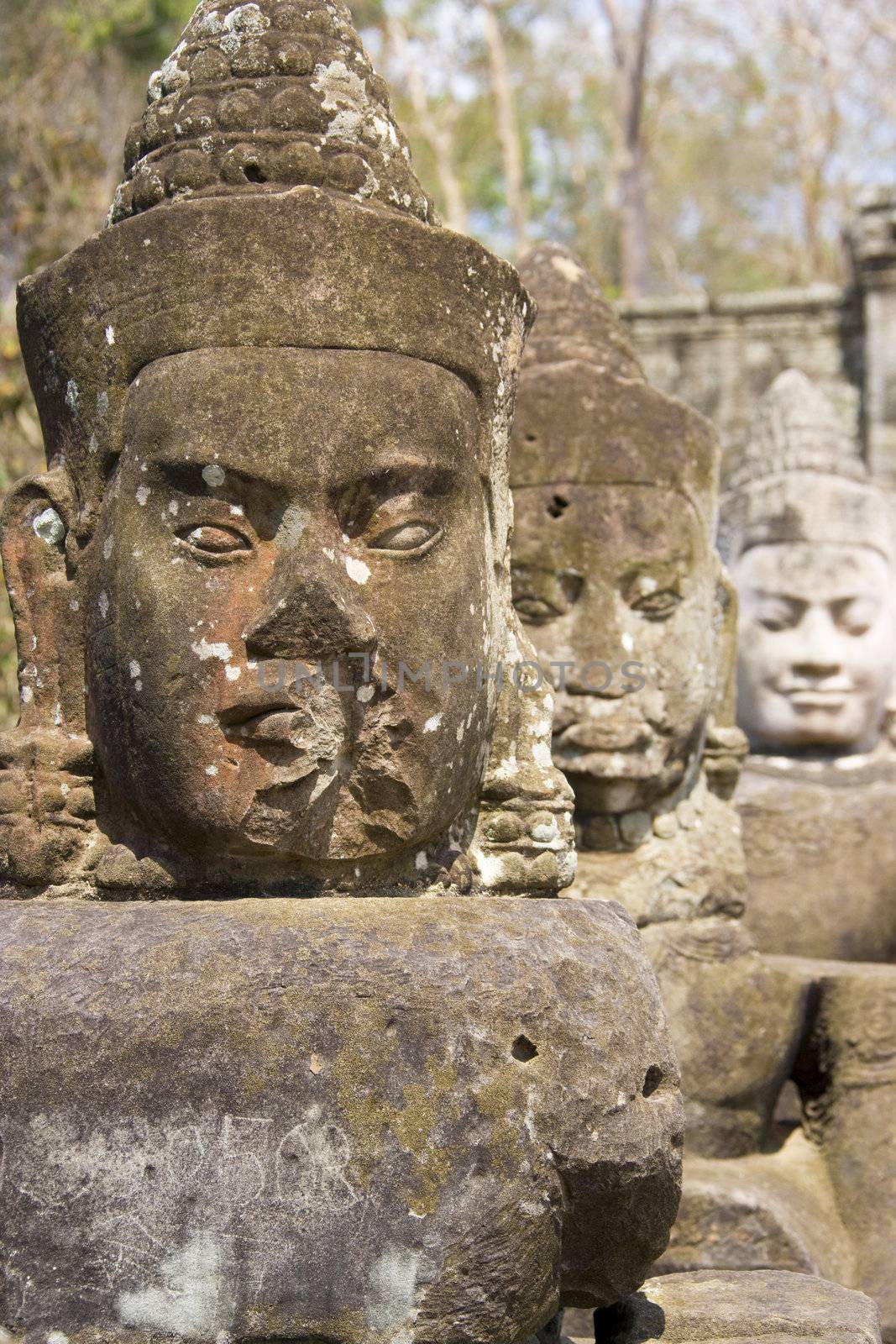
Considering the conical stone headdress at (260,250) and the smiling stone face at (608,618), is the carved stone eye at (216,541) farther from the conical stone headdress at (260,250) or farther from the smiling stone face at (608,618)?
the smiling stone face at (608,618)

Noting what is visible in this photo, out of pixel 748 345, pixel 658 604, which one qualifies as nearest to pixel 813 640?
pixel 658 604

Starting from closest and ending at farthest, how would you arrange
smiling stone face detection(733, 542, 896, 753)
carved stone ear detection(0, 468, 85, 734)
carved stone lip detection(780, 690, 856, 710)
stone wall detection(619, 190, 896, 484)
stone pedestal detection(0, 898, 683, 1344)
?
stone pedestal detection(0, 898, 683, 1344)
carved stone ear detection(0, 468, 85, 734)
smiling stone face detection(733, 542, 896, 753)
carved stone lip detection(780, 690, 856, 710)
stone wall detection(619, 190, 896, 484)

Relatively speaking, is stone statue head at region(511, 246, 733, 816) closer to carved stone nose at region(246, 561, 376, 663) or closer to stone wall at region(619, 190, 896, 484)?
carved stone nose at region(246, 561, 376, 663)

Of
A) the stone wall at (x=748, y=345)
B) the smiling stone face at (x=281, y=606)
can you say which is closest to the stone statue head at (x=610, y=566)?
the smiling stone face at (x=281, y=606)

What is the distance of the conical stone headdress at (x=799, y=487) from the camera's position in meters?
5.86

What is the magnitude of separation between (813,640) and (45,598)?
11.7ft

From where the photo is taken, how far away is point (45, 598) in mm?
3023

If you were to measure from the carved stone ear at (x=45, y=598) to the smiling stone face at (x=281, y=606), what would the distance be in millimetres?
140

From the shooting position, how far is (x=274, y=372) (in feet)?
8.99

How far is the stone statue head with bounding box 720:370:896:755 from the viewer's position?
5.81 metres

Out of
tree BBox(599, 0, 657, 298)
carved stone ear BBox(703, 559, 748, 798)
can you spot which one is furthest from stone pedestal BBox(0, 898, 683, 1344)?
tree BBox(599, 0, 657, 298)

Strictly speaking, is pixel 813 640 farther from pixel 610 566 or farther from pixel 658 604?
pixel 610 566

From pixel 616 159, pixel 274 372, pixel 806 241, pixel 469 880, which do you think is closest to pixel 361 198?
pixel 274 372

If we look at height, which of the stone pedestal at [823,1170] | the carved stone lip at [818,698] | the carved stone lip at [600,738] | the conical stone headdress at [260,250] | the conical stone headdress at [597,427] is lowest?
the stone pedestal at [823,1170]
